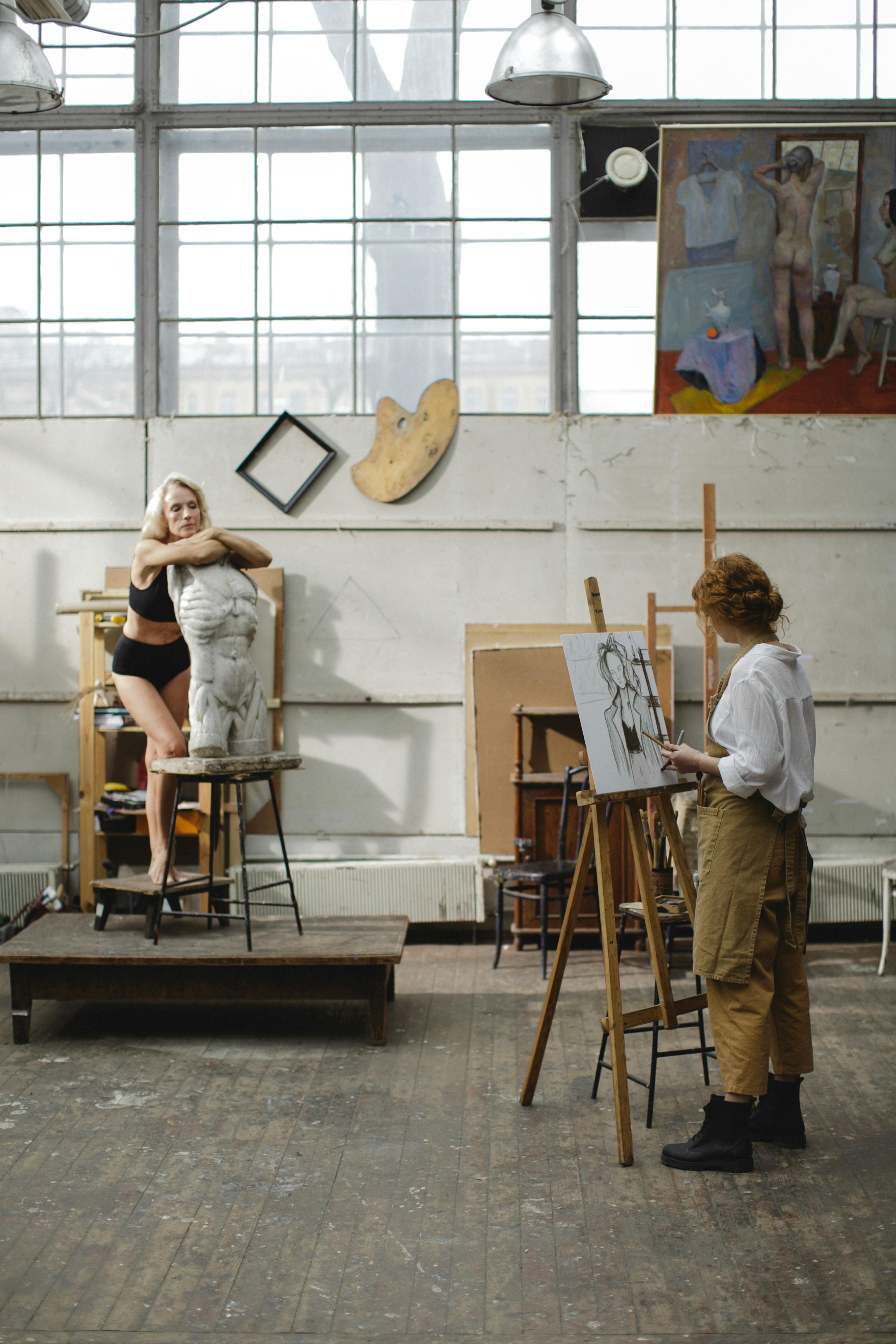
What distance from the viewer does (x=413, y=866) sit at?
20.6ft

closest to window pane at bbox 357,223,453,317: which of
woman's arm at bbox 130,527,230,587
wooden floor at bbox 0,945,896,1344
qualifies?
woman's arm at bbox 130,527,230,587

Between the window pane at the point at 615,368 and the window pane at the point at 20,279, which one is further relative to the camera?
the window pane at the point at 20,279

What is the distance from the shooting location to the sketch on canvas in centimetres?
363

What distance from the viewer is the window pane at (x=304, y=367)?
652 centimetres

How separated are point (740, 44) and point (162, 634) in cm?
431

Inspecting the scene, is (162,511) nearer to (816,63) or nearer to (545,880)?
Result: (545,880)

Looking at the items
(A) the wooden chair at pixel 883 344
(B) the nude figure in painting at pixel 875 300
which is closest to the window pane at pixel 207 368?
(B) the nude figure in painting at pixel 875 300

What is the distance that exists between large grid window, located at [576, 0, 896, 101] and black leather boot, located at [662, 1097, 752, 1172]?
16.9ft

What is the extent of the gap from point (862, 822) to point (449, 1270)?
162 inches

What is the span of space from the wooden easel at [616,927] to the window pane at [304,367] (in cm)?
310

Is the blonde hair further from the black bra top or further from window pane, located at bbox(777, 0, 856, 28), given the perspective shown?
window pane, located at bbox(777, 0, 856, 28)

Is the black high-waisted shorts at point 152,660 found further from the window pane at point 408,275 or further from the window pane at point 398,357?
the window pane at point 408,275

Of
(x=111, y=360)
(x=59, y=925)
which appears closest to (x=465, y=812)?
(x=59, y=925)

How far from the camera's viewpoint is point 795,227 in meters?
6.27
